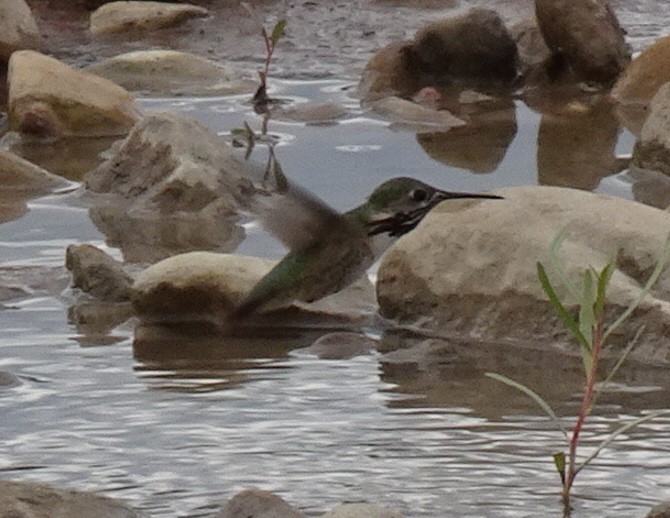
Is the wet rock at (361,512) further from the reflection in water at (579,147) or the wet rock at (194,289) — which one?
the reflection in water at (579,147)

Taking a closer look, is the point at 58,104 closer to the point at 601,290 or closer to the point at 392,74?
the point at 392,74

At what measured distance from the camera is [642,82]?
9250 millimetres

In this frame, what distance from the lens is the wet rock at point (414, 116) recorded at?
354 inches

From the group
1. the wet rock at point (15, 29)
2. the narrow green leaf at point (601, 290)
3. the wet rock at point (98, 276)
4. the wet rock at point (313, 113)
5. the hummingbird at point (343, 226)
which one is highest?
the narrow green leaf at point (601, 290)

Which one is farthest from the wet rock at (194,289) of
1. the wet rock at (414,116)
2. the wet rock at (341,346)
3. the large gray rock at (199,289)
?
the wet rock at (414,116)

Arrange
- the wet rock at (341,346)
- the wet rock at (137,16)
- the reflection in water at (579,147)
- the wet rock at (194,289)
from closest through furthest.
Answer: the wet rock at (341,346) < the wet rock at (194,289) < the reflection in water at (579,147) < the wet rock at (137,16)

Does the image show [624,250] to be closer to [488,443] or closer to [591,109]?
[488,443]

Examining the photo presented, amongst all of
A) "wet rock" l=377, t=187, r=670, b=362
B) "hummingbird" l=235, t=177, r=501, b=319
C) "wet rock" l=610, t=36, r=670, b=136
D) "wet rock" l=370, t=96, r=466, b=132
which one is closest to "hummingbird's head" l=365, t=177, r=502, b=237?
"hummingbird" l=235, t=177, r=501, b=319

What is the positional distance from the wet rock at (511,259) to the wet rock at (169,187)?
4.05ft

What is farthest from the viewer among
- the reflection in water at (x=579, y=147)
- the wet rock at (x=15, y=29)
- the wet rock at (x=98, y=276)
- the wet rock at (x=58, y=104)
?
the wet rock at (x=15, y=29)

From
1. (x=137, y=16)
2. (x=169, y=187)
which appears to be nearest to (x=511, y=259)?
(x=169, y=187)

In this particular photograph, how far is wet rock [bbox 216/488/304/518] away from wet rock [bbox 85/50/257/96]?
5916mm

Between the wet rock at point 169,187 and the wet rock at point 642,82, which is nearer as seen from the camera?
the wet rock at point 169,187

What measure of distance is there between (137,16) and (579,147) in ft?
12.1
